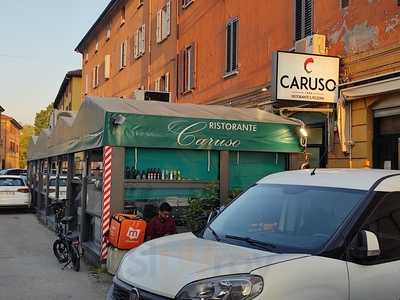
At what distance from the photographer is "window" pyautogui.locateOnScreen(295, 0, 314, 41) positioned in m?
13.1

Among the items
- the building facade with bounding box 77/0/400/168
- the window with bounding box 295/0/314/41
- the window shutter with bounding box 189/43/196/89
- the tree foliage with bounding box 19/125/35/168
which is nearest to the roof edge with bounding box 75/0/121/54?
the building facade with bounding box 77/0/400/168

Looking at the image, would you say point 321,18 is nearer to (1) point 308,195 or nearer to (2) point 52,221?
(1) point 308,195

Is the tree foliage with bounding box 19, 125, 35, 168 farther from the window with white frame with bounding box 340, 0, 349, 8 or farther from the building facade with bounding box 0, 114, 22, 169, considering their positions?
the window with white frame with bounding box 340, 0, 349, 8

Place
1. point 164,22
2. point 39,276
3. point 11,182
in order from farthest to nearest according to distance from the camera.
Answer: point 164,22
point 11,182
point 39,276

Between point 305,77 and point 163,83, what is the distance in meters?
13.7

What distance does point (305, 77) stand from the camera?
453 inches

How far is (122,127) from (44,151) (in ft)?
33.5

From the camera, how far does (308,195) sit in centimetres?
496

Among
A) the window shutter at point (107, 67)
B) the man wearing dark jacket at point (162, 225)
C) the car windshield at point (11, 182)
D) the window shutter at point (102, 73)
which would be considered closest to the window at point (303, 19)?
the man wearing dark jacket at point (162, 225)

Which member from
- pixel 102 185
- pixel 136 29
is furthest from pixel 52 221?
pixel 136 29

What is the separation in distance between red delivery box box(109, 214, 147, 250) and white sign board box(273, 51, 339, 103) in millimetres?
4041

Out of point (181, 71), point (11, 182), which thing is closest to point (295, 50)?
point (181, 71)

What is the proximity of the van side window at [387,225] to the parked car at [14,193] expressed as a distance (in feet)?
61.0

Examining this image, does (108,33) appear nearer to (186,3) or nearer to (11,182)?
(186,3)
